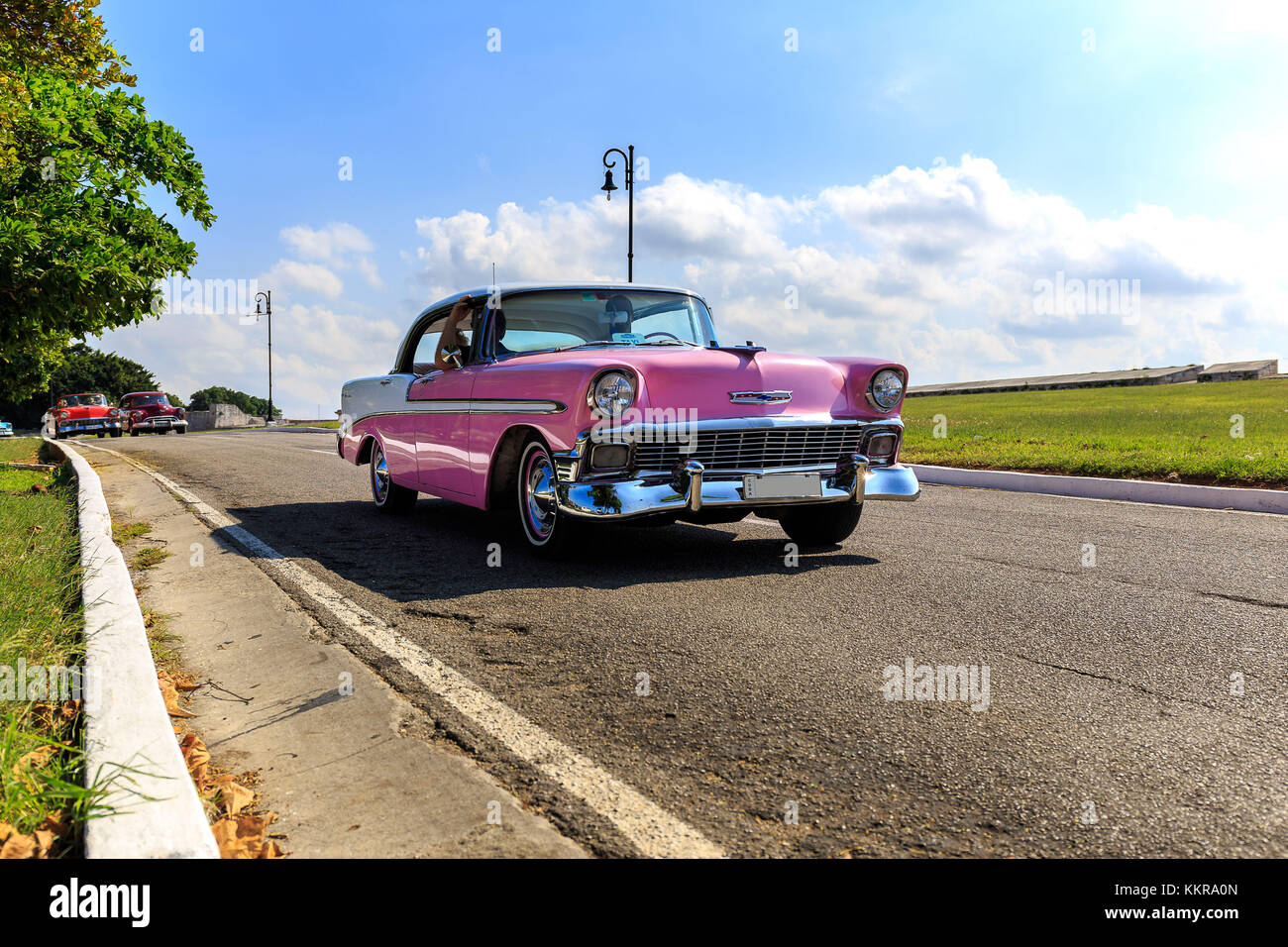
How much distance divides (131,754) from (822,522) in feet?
14.8

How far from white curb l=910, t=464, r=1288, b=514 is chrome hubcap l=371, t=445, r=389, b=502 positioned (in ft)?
22.6

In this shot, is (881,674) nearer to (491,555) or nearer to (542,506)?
(542,506)

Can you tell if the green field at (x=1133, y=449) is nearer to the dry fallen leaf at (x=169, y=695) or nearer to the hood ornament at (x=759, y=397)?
the hood ornament at (x=759, y=397)

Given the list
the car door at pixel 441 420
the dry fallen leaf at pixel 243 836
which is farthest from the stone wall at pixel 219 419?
the dry fallen leaf at pixel 243 836

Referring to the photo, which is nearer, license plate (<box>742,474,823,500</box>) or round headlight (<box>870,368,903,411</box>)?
license plate (<box>742,474,823,500</box>)

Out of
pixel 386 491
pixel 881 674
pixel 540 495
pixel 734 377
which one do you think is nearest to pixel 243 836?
pixel 881 674

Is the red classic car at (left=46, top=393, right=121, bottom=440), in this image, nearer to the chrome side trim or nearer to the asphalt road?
the chrome side trim

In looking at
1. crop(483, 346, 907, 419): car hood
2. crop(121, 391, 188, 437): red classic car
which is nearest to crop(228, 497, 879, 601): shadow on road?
crop(483, 346, 907, 419): car hood

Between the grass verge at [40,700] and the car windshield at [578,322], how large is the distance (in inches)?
115

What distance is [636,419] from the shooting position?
16.6ft

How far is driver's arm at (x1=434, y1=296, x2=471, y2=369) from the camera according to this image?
6531 mm

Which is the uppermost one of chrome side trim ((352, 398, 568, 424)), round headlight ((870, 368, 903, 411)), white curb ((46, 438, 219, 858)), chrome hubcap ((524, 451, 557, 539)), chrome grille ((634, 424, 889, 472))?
round headlight ((870, 368, 903, 411))

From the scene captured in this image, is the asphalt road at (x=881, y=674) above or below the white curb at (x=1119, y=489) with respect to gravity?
below

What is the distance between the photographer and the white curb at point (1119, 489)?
8.72 m
